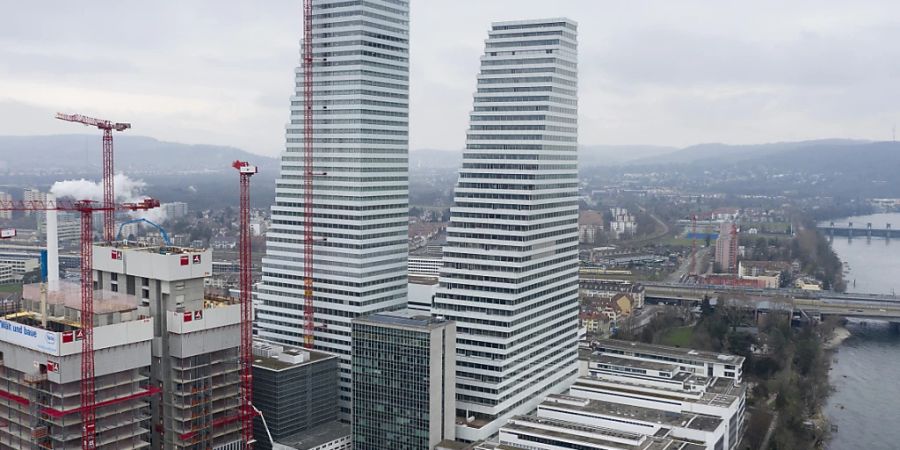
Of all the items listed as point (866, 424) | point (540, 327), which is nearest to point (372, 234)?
point (540, 327)

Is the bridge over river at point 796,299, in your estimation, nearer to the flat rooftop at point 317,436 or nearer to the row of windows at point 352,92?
the row of windows at point 352,92

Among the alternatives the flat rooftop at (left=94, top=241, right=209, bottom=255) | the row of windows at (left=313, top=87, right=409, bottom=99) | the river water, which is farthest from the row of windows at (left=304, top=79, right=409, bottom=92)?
the river water

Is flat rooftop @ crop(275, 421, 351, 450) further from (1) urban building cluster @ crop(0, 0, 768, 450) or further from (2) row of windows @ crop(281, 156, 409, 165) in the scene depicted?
(2) row of windows @ crop(281, 156, 409, 165)

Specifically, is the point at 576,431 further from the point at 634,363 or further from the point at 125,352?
the point at 125,352

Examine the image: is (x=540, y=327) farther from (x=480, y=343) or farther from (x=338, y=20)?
(x=338, y=20)

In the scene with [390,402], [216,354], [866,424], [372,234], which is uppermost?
[372,234]

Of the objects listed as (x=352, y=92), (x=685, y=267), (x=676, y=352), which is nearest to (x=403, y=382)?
(x=352, y=92)

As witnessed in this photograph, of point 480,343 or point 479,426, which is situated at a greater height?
point 480,343

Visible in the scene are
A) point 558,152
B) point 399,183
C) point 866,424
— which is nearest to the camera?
point 558,152
